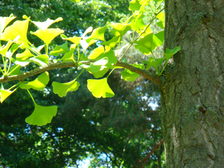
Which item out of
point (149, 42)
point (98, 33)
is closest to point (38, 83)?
point (98, 33)

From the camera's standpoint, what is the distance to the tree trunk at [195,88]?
0.58 m

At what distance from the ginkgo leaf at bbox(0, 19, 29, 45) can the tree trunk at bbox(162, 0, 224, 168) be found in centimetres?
32

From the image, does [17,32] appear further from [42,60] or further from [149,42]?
[149,42]

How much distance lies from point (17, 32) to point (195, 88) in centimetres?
37

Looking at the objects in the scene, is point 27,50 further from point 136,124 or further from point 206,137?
point 136,124

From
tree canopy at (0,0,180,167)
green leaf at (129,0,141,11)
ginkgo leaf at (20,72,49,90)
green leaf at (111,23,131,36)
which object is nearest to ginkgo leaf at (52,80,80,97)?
ginkgo leaf at (20,72,49,90)

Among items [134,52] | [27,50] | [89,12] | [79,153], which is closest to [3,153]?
[79,153]

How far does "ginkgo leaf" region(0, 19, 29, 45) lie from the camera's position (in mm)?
599

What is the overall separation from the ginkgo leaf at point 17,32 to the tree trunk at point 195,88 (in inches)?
12.4

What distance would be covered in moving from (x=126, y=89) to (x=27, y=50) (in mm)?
5566

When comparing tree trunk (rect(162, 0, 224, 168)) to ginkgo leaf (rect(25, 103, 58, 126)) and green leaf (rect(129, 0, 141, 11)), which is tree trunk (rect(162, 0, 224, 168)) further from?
ginkgo leaf (rect(25, 103, 58, 126))

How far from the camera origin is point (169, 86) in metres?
0.68

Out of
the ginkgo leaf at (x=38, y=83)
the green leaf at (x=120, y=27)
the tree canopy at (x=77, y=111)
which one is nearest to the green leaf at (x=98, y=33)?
the green leaf at (x=120, y=27)

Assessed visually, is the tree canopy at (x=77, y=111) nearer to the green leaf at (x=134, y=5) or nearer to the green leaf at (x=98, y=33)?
the green leaf at (x=134, y=5)
